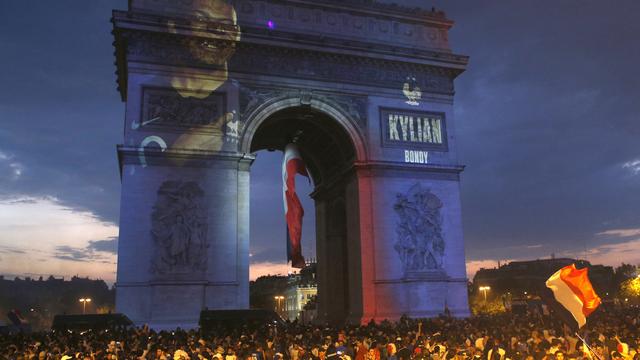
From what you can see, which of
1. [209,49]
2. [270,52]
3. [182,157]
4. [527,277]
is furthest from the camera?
[527,277]

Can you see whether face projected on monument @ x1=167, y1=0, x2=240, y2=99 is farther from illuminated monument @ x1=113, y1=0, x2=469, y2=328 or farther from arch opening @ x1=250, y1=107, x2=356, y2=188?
arch opening @ x1=250, y1=107, x2=356, y2=188

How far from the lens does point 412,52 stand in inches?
1388

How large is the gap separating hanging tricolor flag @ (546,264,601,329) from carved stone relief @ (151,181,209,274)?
18733mm

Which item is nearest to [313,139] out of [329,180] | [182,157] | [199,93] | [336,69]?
[329,180]

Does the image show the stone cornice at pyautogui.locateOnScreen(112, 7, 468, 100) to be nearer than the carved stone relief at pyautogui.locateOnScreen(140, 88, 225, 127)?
No

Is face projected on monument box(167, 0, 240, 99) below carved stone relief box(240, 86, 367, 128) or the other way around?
the other way around

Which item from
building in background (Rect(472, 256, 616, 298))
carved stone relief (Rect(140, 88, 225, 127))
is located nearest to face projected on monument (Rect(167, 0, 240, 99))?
carved stone relief (Rect(140, 88, 225, 127))

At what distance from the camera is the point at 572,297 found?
14531 millimetres

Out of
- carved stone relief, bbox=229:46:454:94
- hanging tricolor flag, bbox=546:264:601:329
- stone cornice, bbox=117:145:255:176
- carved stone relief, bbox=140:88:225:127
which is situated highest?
carved stone relief, bbox=229:46:454:94

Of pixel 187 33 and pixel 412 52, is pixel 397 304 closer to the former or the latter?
pixel 412 52

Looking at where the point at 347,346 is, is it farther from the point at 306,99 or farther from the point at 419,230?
the point at 306,99

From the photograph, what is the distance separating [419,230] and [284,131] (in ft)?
36.8

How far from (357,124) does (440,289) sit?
10.4 metres

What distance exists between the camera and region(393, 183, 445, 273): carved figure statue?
32906 mm
